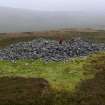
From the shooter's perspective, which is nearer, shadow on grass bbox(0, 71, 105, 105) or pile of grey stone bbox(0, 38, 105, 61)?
shadow on grass bbox(0, 71, 105, 105)

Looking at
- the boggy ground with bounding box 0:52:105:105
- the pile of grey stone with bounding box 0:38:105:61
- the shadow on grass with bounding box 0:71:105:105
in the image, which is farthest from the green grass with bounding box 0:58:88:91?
the pile of grey stone with bounding box 0:38:105:61

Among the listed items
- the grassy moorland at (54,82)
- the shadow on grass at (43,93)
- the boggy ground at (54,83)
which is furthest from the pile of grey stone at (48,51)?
the shadow on grass at (43,93)

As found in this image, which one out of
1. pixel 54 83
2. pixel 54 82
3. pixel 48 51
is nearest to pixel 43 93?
pixel 54 83

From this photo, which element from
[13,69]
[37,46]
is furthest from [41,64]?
[37,46]

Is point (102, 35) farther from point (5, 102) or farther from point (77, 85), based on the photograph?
point (5, 102)

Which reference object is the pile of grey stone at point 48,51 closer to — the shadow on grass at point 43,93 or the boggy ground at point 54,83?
the boggy ground at point 54,83

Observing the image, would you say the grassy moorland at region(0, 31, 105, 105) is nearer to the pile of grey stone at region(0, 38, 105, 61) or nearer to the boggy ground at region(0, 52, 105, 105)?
the boggy ground at region(0, 52, 105, 105)

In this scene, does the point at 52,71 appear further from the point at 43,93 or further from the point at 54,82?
the point at 43,93
